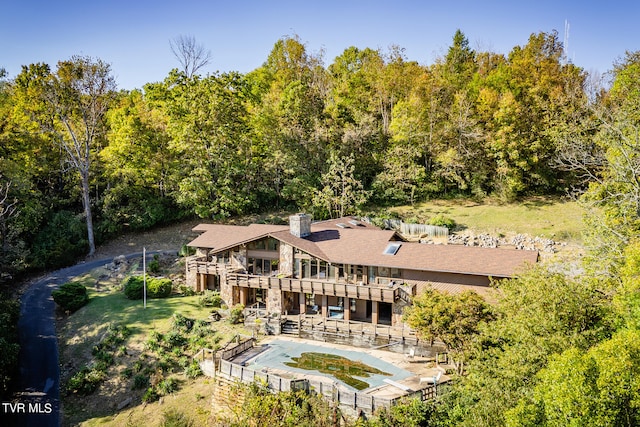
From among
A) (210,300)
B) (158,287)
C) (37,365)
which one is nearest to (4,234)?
(158,287)

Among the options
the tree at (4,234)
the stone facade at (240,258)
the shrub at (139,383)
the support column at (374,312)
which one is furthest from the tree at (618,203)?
the tree at (4,234)

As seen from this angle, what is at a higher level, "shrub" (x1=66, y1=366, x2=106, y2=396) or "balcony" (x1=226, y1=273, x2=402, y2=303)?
"balcony" (x1=226, y1=273, x2=402, y2=303)

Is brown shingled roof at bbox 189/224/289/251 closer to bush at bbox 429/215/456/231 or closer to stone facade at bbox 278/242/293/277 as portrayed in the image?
stone facade at bbox 278/242/293/277

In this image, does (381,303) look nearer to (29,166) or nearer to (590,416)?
(590,416)

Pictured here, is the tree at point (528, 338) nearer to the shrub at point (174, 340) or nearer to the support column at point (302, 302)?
the support column at point (302, 302)

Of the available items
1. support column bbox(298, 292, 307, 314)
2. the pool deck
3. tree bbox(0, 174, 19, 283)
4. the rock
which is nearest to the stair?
the pool deck
